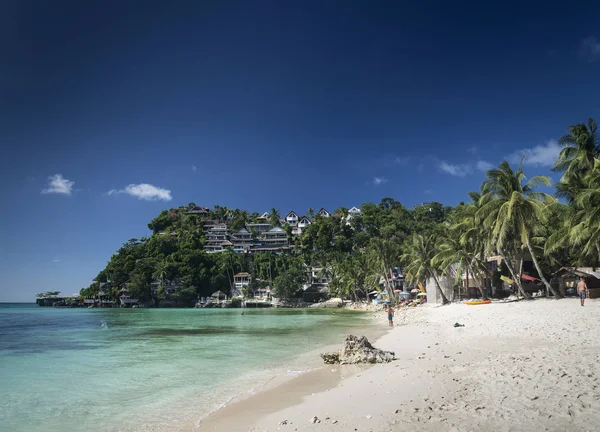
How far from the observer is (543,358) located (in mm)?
8250

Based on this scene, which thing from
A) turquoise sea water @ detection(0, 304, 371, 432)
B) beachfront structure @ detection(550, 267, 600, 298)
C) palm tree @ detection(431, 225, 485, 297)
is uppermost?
palm tree @ detection(431, 225, 485, 297)

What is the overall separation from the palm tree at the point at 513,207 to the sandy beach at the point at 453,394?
1301 cm

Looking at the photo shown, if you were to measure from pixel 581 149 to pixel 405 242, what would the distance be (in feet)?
92.4

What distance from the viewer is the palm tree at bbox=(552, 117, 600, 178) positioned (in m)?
25.3

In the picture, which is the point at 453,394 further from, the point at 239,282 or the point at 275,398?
the point at 239,282

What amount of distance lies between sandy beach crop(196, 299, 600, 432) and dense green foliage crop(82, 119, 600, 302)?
46.2 ft

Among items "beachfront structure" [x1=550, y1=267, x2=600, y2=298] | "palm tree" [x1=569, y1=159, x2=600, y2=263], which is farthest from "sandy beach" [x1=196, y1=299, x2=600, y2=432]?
"beachfront structure" [x1=550, y1=267, x2=600, y2=298]

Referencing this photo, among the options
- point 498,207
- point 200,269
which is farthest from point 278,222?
point 498,207

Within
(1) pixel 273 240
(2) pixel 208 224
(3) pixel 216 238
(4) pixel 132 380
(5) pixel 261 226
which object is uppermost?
(2) pixel 208 224

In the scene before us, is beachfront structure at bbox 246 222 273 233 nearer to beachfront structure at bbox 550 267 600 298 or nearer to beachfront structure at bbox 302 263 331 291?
beachfront structure at bbox 302 263 331 291

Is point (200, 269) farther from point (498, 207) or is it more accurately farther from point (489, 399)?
point (489, 399)

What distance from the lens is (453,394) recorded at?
6551mm

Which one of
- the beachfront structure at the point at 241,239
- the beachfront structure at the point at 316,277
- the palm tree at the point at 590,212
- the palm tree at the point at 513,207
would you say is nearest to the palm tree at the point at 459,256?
the palm tree at the point at 513,207

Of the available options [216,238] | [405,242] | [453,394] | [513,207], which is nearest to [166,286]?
[216,238]
